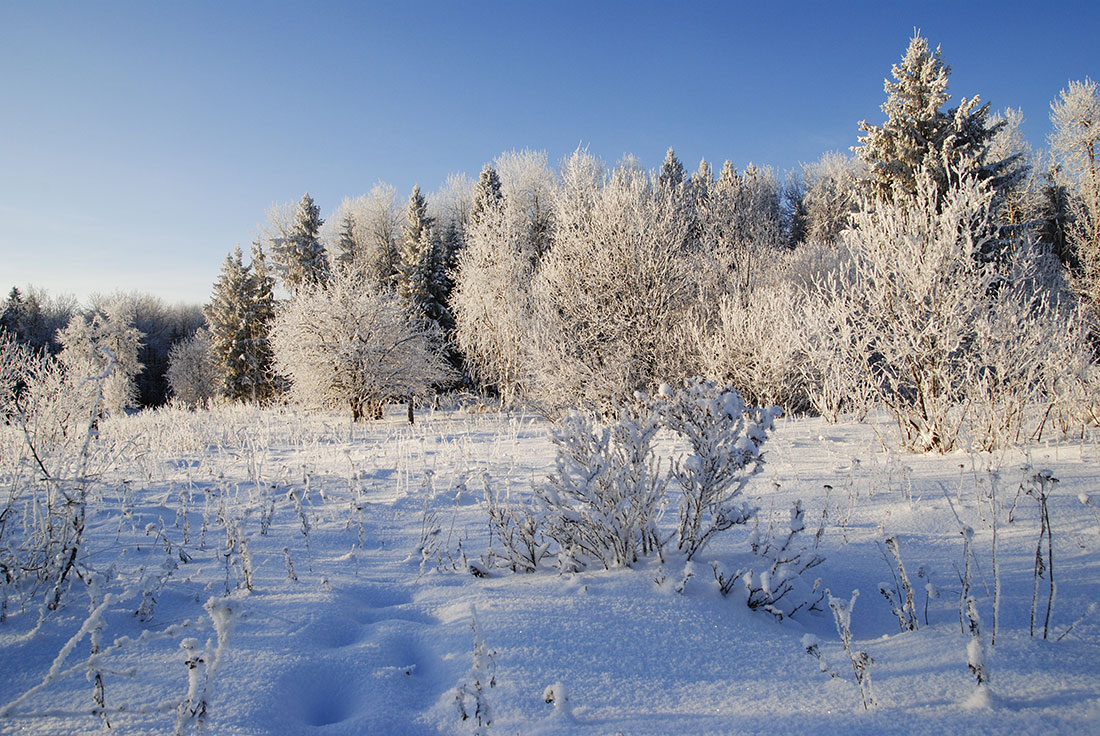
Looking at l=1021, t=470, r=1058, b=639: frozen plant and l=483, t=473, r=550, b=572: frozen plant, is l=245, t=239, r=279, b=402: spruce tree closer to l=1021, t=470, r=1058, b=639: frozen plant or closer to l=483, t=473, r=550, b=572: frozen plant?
l=483, t=473, r=550, b=572: frozen plant

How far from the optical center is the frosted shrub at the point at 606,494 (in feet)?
9.32

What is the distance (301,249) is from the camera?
3092 centimetres

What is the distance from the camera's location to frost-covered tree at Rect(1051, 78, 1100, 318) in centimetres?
1750

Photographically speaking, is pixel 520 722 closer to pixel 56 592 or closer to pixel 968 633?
pixel 968 633

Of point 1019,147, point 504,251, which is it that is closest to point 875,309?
point 504,251

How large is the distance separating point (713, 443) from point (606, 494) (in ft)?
2.04

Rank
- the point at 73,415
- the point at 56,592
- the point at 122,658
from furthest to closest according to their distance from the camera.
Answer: the point at 73,415, the point at 56,592, the point at 122,658

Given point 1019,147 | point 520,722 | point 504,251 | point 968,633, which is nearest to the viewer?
point 520,722

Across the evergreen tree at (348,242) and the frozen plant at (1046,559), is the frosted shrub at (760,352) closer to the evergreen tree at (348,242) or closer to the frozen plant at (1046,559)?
the frozen plant at (1046,559)

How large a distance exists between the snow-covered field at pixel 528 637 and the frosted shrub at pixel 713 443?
0.31 meters

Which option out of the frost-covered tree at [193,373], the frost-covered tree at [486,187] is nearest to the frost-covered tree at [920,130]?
the frost-covered tree at [486,187]

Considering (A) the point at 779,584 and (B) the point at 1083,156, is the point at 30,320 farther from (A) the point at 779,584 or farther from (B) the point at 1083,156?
(B) the point at 1083,156

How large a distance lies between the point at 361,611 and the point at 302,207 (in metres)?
33.0

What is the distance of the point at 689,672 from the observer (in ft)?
6.43
